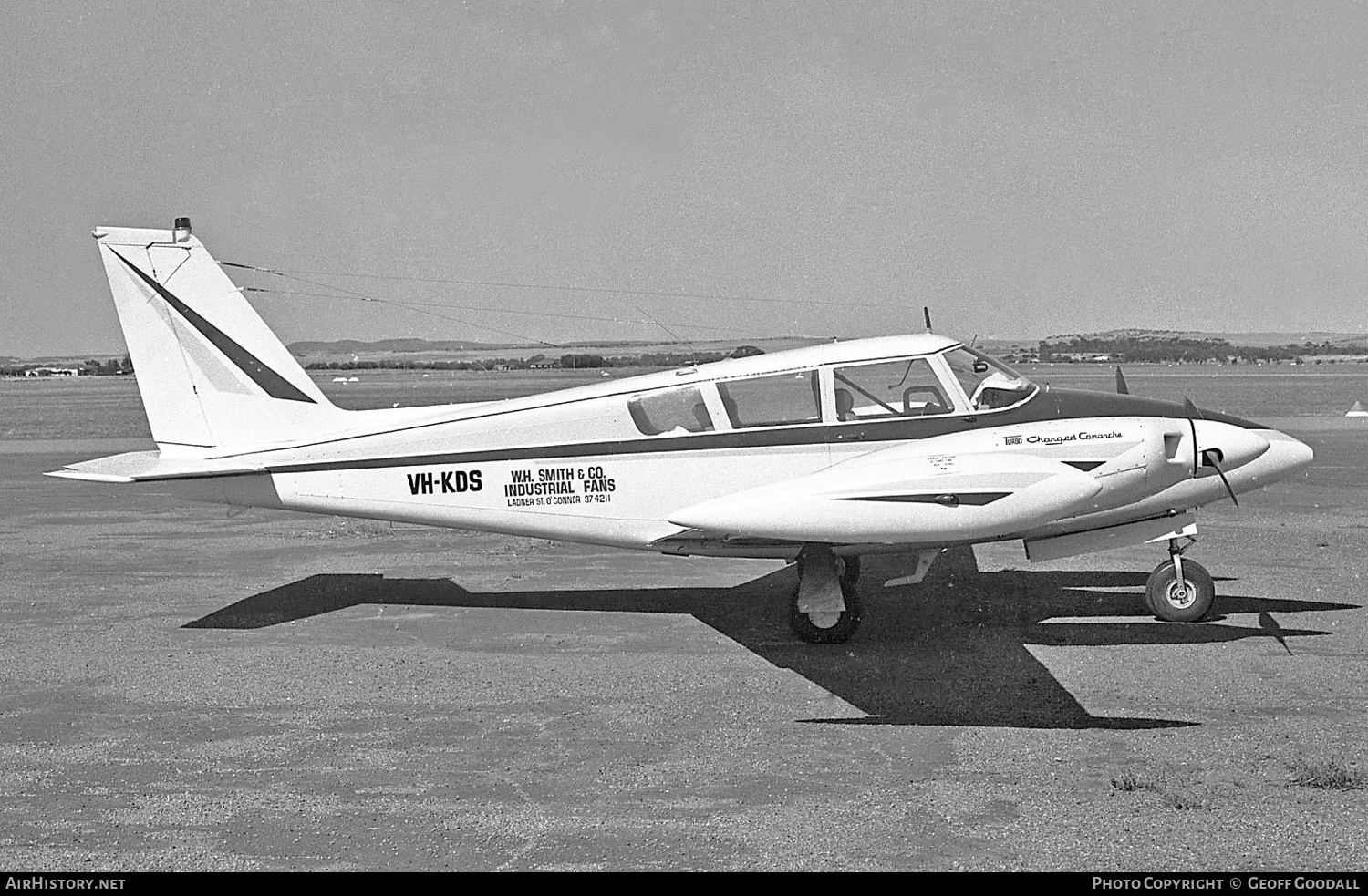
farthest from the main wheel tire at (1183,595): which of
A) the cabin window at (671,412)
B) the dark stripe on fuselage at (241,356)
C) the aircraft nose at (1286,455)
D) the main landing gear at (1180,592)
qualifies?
the dark stripe on fuselage at (241,356)

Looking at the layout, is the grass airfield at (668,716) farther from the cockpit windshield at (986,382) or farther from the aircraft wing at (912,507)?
the cockpit windshield at (986,382)

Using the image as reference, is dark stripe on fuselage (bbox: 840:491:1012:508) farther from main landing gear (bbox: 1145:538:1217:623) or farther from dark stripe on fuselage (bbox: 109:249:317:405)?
dark stripe on fuselage (bbox: 109:249:317:405)

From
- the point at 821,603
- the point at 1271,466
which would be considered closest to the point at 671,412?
the point at 821,603

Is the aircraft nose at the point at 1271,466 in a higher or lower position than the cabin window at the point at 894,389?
lower

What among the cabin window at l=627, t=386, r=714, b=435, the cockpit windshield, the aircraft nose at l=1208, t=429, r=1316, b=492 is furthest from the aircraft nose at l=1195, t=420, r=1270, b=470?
the cabin window at l=627, t=386, r=714, b=435

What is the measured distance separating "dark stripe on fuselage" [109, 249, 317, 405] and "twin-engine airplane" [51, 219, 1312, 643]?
2 centimetres

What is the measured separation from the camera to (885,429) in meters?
10.5

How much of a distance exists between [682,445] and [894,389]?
1.93m

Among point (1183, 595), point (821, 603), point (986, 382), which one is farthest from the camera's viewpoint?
point (1183, 595)

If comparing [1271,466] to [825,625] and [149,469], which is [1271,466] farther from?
[149,469]

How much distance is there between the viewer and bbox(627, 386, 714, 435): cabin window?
1073 centimetres

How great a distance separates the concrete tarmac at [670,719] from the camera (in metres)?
6.15

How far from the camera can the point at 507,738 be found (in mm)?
7949

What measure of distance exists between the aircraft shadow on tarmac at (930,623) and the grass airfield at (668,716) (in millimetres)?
47
